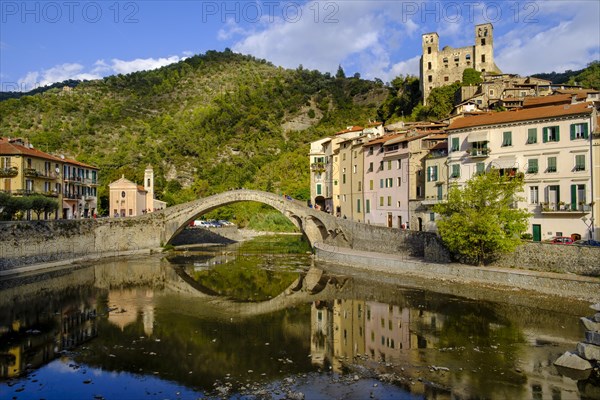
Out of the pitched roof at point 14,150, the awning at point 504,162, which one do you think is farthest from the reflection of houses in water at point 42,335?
the awning at point 504,162

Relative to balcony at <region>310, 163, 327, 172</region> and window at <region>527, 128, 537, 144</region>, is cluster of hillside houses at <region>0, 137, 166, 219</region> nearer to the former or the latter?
balcony at <region>310, 163, 327, 172</region>

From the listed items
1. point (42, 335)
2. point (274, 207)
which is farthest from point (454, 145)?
point (42, 335)

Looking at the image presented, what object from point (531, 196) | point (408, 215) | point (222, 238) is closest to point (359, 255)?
point (408, 215)

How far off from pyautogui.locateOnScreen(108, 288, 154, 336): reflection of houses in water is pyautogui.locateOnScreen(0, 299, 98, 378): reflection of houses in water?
3.58 ft

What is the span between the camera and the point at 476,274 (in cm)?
3098

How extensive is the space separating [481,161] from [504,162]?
1.98 meters

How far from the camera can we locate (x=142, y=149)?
103875 mm

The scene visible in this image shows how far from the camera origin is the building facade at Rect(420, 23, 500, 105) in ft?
262

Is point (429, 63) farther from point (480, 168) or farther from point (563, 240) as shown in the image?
point (563, 240)

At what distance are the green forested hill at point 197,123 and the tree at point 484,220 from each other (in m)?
44.2

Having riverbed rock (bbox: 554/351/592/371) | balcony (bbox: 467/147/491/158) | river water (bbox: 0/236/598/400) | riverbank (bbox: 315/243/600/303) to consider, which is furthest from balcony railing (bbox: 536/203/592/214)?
riverbed rock (bbox: 554/351/592/371)

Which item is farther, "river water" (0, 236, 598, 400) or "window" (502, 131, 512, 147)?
"window" (502, 131, 512, 147)

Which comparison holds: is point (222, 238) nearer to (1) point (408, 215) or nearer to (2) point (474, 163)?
(1) point (408, 215)

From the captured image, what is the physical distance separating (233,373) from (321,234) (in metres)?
33.9
